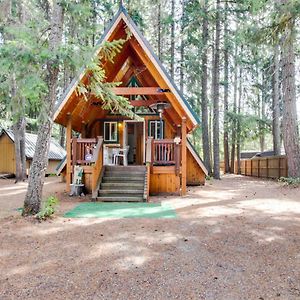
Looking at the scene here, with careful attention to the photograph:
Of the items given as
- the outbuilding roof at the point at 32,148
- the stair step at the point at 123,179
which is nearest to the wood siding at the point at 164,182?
the stair step at the point at 123,179

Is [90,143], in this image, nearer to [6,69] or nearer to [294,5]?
[6,69]

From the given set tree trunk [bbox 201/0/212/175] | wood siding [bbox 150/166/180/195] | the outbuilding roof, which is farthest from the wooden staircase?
the outbuilding roof

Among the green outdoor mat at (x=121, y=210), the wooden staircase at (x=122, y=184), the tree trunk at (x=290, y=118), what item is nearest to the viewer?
the green outdoor mat at (x=121, y=210)

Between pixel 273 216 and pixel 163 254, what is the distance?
3.28 m

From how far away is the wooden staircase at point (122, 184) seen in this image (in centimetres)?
913

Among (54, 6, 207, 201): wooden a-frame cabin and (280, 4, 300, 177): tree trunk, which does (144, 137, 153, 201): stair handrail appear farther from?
(280, 4, 300, 177): tree trunk

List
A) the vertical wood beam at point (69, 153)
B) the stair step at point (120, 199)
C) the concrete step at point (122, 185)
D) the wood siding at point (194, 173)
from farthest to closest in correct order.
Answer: the wood siding at point (194, 173) < the vertical wood beam at point (69, 153) < the concrete step at point (122, 185) < the stair step at point (120, 199)

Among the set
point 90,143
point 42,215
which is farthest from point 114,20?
point 42,215

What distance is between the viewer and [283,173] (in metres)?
16.9

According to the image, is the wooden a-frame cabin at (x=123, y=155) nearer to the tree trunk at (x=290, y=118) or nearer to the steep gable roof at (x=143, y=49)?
the steep gable roof at (x=143, y=49)

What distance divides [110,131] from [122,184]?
4.55m

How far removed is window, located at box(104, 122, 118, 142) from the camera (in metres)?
13.8

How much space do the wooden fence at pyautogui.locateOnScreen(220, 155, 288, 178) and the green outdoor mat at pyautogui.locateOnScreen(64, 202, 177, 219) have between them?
11.3m

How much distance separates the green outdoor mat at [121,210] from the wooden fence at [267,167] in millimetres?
11291
